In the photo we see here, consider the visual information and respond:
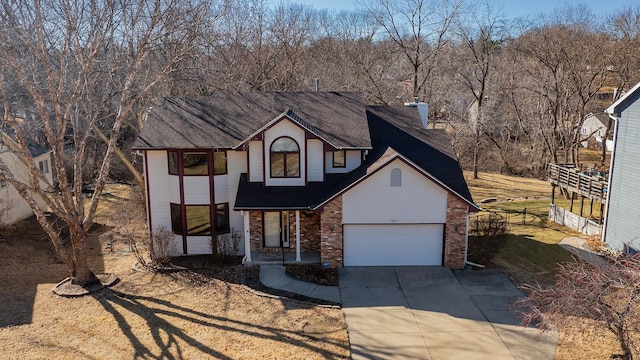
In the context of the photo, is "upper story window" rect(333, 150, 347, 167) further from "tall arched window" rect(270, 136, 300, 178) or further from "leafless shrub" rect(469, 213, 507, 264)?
"leafless shrub" rect(469, 213, 507, 264)

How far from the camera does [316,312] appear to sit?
44.8 feet

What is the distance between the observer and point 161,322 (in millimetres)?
13203

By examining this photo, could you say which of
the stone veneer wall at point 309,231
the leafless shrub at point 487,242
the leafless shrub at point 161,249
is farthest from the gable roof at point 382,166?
the leafless shrub at point 161,249

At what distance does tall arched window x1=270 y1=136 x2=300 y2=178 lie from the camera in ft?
57.5

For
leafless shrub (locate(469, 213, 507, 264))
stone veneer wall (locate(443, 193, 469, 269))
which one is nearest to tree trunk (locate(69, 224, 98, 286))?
stone veneer wall (locate(443, 193, 469, 269))

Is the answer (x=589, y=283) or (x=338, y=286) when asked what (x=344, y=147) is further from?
(x=589, y=283)

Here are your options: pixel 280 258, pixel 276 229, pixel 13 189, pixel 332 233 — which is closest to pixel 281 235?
pixel 276 229

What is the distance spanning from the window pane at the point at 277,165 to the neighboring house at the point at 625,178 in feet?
44.2

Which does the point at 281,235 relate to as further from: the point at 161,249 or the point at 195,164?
the point at 161,249

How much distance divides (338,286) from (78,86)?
1035cm

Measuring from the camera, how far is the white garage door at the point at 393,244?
676 inches

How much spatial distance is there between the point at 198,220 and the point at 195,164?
2.25m

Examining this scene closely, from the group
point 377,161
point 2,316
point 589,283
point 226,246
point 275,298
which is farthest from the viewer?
point 226,246

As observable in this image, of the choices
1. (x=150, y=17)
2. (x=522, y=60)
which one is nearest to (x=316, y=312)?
(x=150, y=17)
